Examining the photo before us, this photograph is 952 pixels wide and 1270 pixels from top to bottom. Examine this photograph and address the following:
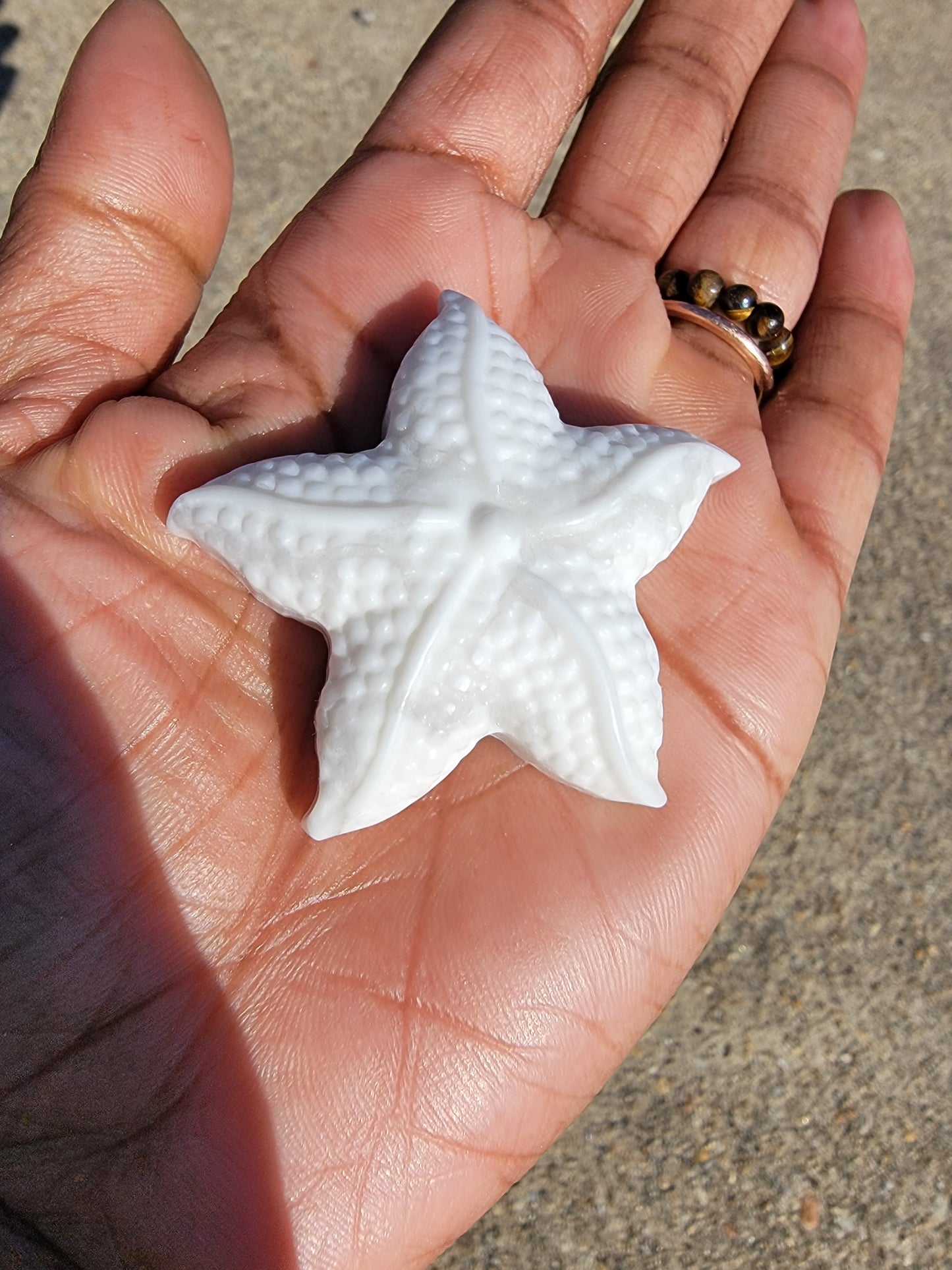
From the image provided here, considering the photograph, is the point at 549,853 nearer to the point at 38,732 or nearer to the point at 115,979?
the point at 115,979

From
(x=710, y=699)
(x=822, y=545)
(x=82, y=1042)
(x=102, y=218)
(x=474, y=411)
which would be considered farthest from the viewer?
(x=822, y=545)

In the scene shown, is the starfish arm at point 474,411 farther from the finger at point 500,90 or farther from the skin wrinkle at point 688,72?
the skin wrinkle at point 688,72

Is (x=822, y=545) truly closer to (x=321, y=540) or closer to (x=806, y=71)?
(x=321, y=540)

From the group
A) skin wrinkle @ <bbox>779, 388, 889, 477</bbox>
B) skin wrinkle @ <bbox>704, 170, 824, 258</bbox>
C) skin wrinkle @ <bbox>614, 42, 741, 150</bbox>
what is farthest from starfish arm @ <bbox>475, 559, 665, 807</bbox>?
skin wrinkle @ <bbox>614, 42, 741, 150</bbox>

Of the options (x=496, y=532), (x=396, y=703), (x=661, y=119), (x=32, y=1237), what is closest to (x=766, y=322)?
(x=661, y=119)

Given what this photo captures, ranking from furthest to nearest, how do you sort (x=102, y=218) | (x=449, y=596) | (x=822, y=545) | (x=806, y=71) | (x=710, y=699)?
(x=806, y=71), (x=822, y=545), (x=710, y=699), (x=102, y=218), (x=449, y=596)

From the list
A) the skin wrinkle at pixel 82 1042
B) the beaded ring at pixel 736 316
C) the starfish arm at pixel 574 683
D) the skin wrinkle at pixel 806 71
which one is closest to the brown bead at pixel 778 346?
the beaded ring at pixel 736 316

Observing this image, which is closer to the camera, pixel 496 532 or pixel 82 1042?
pixel 82 1042
